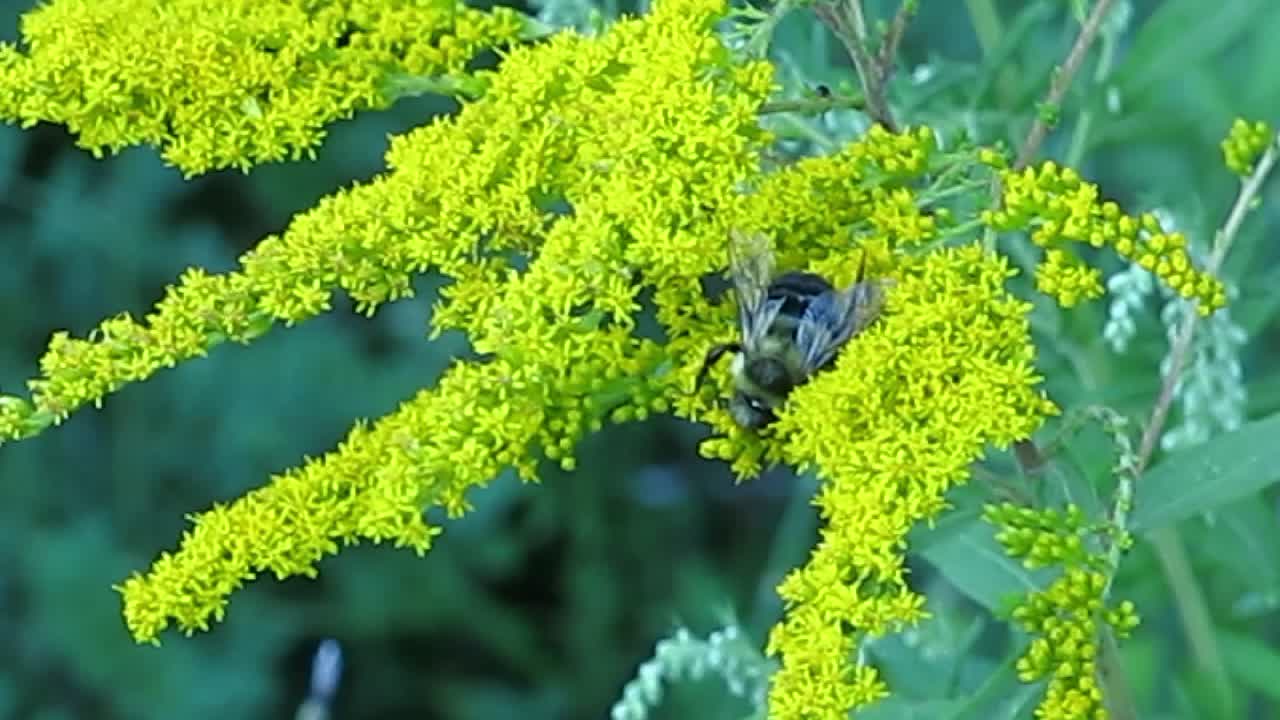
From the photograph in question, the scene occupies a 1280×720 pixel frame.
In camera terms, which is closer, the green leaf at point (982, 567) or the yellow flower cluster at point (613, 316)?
the yellow flower cluster at point (613, 316)

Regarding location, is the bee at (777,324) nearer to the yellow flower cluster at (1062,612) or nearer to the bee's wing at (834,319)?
the bee's wing at (834,319)

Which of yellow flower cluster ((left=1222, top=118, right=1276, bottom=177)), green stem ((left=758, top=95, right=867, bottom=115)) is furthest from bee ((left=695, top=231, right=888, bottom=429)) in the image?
yellow flower cluster ((left=1222, top=118, right=1276, bottom=177))

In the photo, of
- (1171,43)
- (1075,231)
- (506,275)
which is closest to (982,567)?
(1075,231)

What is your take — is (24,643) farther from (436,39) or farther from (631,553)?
(436,39)

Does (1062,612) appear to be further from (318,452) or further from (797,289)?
(318,452)

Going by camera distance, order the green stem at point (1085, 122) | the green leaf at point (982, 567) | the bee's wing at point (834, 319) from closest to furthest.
→ the bee's wing at point (834, 319), the green leaf at point (982, 567), the green stem at point (1085, 122)

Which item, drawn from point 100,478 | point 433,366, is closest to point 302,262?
point 433,366

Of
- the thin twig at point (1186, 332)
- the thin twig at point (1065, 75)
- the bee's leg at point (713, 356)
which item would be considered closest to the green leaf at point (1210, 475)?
the thin twig at point (1186, 332)

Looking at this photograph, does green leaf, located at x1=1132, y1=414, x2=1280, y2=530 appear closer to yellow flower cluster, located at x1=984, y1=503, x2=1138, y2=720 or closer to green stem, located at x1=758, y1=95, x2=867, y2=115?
yellow flower cluster, located at x1=984, y1=503, x2=1138, y2=720
